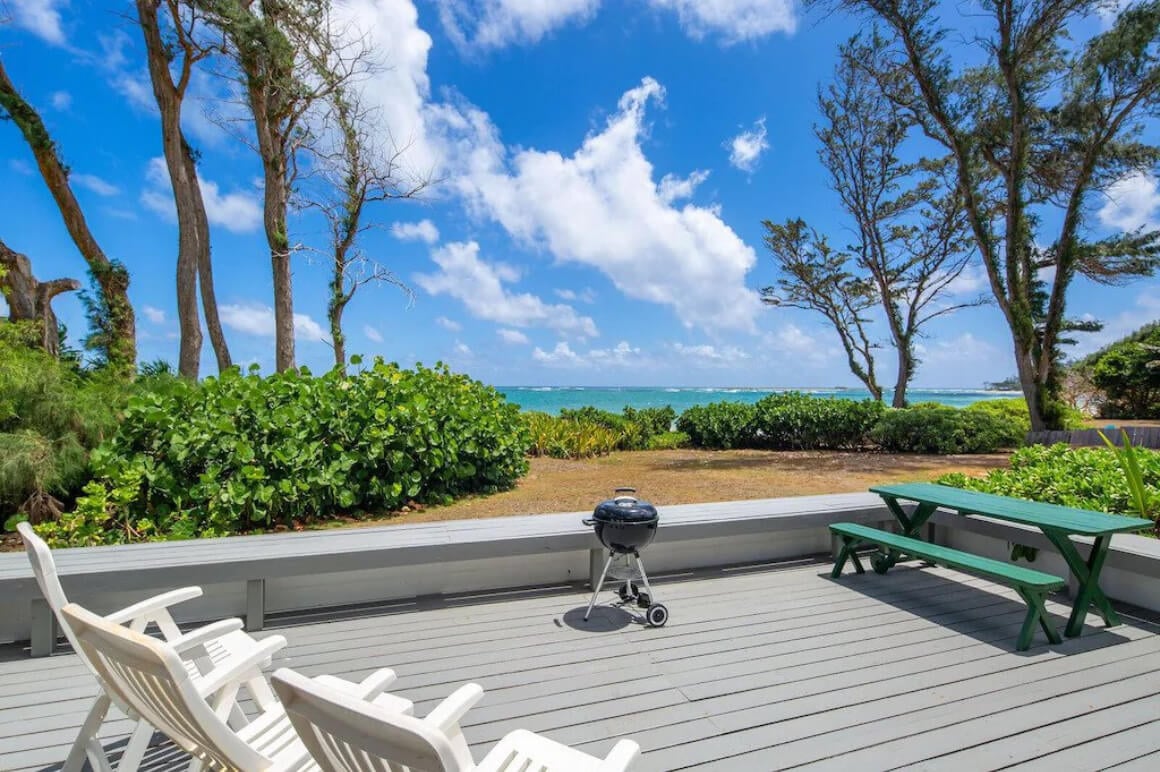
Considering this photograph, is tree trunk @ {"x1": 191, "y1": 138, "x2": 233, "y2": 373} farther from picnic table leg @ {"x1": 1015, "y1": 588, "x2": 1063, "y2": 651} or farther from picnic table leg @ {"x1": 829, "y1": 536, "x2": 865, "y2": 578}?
picnic table leg @ {"x1": 1015, "y1": 588, "x2": 1063, "y2": 651}

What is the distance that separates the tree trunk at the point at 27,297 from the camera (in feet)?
22.5

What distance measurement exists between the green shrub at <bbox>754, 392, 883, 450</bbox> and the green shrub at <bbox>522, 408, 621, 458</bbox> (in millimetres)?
3572

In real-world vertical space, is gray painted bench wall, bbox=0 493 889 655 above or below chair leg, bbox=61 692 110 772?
above

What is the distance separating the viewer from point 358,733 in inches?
38.5

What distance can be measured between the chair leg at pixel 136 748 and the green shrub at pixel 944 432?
40.9ft

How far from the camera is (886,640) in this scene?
2893 millimetres

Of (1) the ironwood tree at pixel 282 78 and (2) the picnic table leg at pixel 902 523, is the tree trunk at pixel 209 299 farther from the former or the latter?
(2) the picnic table leg at pixel 902 523

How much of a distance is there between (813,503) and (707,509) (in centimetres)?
89

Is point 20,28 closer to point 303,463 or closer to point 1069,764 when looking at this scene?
point 303,463

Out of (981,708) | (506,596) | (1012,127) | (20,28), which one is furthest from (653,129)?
(981,708)

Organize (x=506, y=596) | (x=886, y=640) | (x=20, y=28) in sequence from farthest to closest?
(x=20, y=28) < (x=506, y=596) < (x=886, y=640)

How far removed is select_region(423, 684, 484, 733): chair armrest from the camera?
1091 mm

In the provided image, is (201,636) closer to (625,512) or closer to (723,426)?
(625,512)

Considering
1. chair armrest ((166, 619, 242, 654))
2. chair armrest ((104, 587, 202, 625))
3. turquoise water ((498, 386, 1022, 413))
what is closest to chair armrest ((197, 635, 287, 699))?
chair armrest ((166, 619, 242, 654))
